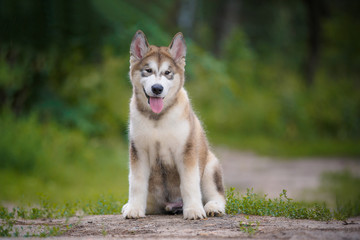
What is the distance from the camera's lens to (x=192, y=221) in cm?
498

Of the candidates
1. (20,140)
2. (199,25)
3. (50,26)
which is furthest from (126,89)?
(199,25)

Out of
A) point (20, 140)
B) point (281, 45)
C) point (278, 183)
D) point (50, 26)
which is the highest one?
point (281, 45)

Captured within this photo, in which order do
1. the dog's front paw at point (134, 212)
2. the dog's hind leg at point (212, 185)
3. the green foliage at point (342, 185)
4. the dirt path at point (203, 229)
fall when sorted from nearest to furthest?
the dirt path at point (203, 229) < the dog's front paw at point (134, 212) < the dog's hind leg at point (212, 185) < the green foliage at point (342, 185)

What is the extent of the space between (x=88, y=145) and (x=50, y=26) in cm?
384

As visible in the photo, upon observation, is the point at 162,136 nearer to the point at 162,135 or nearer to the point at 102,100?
the point at 162,135

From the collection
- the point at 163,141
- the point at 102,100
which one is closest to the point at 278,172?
the point at 102,100

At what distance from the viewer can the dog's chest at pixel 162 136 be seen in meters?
5.07

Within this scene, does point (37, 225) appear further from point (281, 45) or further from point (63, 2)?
point (281, 45)

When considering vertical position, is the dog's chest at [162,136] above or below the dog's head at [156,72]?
below

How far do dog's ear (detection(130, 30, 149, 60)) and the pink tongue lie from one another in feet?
1.90

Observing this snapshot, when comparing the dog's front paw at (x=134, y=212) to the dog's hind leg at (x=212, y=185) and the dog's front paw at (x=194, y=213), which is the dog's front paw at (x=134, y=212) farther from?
the dog's hind leg at (x=212, y=185)

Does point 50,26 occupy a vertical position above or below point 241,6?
below

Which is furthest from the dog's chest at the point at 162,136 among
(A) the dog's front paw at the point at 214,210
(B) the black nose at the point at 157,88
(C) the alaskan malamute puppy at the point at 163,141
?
(A) the dog's front paw at the point at 214,210

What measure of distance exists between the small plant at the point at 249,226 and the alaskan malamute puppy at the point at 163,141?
48cm
